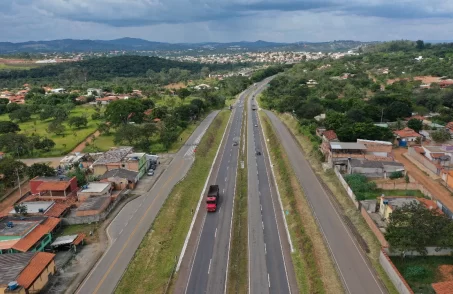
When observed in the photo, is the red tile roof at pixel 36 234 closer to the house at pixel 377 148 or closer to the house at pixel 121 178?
the house at pixel 121 178

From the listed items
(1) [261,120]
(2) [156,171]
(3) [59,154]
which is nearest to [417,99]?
(1) [261,120]

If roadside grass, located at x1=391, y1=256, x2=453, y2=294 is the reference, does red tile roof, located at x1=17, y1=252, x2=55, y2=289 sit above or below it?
above

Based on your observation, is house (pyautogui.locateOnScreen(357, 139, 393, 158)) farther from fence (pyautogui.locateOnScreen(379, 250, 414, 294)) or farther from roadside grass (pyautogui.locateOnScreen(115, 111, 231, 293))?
fence (pyautogui.locateOnScreen(379, 250, 414, 294))

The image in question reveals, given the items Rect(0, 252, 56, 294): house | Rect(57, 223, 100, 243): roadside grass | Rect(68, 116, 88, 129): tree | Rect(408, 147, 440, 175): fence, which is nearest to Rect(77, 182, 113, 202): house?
→ Rect(57, 223, 100, 243): roadside grass

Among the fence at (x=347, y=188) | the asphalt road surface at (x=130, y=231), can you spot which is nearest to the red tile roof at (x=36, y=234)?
the asphalt road surface at (x=130, y=231)

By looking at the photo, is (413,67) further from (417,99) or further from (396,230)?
(396,230)
